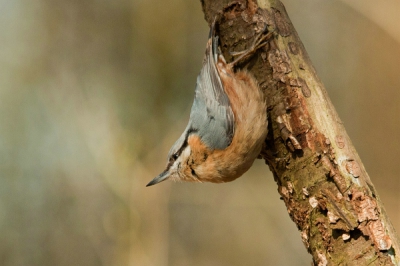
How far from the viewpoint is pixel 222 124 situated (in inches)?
92.2

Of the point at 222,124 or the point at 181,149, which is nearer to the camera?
the point at 222,124

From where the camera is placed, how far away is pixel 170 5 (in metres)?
5.25

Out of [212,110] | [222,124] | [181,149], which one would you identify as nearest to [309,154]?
[222,124]

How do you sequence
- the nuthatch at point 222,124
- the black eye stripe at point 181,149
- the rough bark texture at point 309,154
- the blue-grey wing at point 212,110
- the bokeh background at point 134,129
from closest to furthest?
the rough bark texture at point 309,154 < the nuthatch at point 222,124 < the blue-grey wing at point 212,110 < the black eye stripe at point 181,149 < the bokeh background at point 134,129

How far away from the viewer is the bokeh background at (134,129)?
490cm

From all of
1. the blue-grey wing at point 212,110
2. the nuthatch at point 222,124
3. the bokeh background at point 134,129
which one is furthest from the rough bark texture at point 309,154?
the bokeh background at point 134,129

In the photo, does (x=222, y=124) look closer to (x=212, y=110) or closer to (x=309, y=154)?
(x=212, y=110)

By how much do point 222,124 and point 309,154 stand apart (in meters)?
0.58

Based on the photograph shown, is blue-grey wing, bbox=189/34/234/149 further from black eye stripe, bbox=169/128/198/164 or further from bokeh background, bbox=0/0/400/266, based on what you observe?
bokeh background, bbox=0/0/400/266

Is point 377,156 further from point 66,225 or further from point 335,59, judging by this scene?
point 66,225

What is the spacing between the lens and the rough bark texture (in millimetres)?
1756

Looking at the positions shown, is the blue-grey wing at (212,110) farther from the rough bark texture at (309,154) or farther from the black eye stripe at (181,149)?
the rough bark texture at (309,154)

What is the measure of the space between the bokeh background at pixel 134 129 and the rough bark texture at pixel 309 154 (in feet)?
9.15

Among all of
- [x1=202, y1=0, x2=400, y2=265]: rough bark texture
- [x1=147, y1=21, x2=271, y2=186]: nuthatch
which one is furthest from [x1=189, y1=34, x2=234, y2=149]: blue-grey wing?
[x1=202, y1=0, x2=400, y2=265]: rough bark texture
